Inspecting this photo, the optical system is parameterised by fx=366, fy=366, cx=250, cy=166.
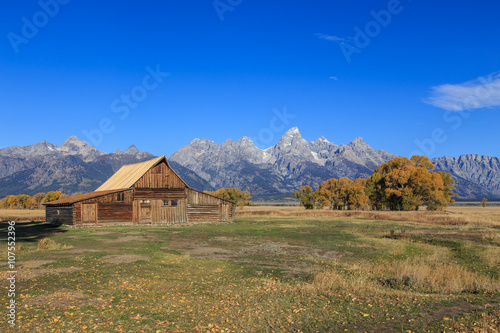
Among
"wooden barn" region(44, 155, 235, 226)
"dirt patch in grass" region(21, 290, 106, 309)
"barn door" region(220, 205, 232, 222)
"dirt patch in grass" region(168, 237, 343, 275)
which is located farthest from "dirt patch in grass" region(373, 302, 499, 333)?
"barn door" region(220, 205, 232, 222)

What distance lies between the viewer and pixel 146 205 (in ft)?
183

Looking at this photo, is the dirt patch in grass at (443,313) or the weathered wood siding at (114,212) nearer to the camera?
the dirt patch in grass at (443,313)

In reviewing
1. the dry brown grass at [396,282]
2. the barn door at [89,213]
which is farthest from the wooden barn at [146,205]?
the dry brown grass at [396,282]

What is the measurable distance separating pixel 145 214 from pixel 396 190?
212 feet

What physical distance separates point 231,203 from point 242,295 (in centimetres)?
4723

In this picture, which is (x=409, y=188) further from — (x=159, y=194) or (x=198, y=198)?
(x=159, y=194)

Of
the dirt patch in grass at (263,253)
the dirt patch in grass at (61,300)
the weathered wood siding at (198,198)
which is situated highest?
the weathered wood siding at (198,198)

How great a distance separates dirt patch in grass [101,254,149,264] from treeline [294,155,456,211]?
80.6m

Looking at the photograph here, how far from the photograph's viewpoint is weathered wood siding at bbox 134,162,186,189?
5612cm

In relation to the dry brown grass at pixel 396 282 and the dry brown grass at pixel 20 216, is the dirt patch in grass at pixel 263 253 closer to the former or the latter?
the dry brown grass at pixel 396 282

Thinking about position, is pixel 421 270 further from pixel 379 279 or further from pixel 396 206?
pixel 396 206

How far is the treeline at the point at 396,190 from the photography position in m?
89.4

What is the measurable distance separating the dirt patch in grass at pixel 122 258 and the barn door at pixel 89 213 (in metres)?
29.4

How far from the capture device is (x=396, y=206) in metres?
96.2
